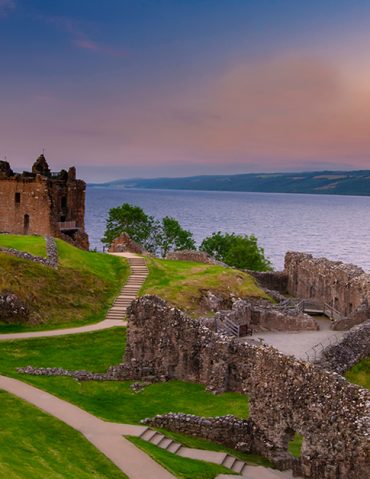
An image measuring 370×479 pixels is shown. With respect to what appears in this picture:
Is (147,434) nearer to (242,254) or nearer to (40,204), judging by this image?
(40,204)

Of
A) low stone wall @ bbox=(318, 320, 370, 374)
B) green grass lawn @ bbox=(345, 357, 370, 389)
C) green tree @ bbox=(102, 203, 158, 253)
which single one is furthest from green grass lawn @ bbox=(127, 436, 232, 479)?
green tree @ bbox=(102, 203, 158, 253)

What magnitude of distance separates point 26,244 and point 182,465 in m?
35.6

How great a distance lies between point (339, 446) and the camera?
19812mm

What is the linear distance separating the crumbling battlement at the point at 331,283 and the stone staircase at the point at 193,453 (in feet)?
82.1

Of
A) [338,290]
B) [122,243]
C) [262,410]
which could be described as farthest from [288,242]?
[262,410]

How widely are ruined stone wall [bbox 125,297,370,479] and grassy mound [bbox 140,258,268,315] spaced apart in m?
11.9

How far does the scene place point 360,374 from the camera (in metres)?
35.2

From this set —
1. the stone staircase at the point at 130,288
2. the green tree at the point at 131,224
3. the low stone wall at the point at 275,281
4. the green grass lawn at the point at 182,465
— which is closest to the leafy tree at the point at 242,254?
the green tree at the point at 131,224

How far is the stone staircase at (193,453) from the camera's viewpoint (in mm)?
22297

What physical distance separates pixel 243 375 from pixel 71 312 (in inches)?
695

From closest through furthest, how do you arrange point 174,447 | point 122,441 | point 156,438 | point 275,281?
point 122,441
point 174,447
point 156,438
point 275,281

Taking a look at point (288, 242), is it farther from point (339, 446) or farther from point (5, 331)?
point (339, 446)

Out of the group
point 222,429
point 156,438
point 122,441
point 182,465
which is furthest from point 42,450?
point 222,429

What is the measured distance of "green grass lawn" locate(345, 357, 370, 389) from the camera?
3441cm
